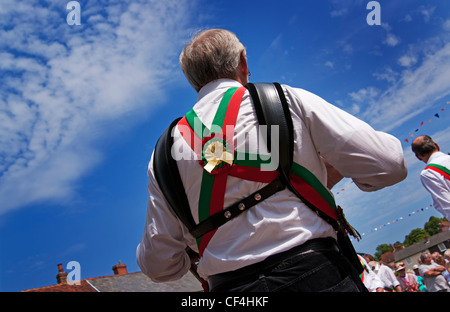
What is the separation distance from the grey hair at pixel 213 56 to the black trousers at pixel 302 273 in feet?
3.13

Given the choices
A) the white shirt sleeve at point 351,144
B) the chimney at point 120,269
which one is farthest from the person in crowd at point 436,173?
the chimney at point 120,269

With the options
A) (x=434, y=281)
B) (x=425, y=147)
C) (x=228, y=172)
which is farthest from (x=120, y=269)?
(x=228, y=172)

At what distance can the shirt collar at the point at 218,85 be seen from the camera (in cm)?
204

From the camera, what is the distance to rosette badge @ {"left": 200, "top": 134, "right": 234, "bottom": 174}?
1739 mm


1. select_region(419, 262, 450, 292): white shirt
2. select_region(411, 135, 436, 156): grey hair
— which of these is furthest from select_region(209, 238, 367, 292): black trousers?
select_region(419, 262, 450, 292): white shirt

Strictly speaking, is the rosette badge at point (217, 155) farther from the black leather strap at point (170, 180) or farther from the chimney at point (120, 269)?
the chimney at point (120, 269)

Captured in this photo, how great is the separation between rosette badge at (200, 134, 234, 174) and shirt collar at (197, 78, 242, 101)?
13.3 inches

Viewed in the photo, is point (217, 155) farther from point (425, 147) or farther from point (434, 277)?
point (434, 277)

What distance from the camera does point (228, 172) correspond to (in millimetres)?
1750

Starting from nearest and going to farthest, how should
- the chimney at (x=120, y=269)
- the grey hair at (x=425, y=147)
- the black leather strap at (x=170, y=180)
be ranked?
the black leather strap at (x=170, y=180), the grey hair at (x=425, y=147), the chimney at (x=120, y=269)
